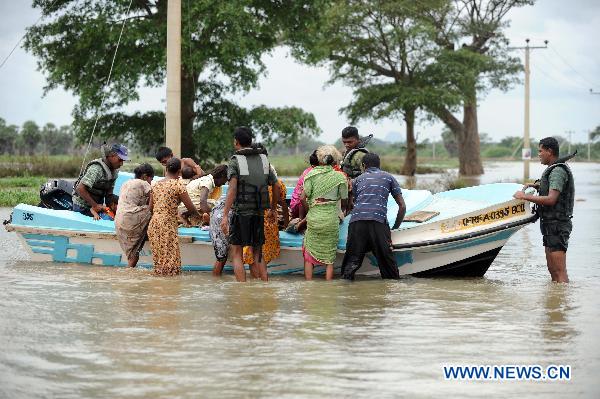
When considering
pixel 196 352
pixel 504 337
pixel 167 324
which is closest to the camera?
pixel 196 352

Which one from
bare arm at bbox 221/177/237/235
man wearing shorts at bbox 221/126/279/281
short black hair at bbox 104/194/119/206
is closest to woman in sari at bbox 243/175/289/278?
man wearing shorts at bbox 221/126/279/281

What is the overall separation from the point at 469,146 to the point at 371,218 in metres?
44.6

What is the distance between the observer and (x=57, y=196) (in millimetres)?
13359

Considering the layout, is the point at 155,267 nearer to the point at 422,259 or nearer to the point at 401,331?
the point at 422,259

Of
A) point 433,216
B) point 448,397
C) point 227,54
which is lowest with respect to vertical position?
point 448,397

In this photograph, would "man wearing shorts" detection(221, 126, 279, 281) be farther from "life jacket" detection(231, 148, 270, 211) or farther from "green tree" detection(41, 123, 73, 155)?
"green tree" detection(41, 123, 73, 155)

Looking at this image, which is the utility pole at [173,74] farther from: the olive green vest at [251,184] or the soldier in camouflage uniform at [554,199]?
the soldier in camouflage uniform at [554,199]

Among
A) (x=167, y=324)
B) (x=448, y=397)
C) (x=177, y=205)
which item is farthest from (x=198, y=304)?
(x=448, y=397)

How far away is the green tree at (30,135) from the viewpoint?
9844 centimetres

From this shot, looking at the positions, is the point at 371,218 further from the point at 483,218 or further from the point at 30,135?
the point at 30,135

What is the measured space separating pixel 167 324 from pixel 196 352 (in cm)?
121

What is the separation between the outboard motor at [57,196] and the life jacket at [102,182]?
0.92m

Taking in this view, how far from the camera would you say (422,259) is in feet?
37.1

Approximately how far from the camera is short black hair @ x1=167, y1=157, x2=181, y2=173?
10969 mm
